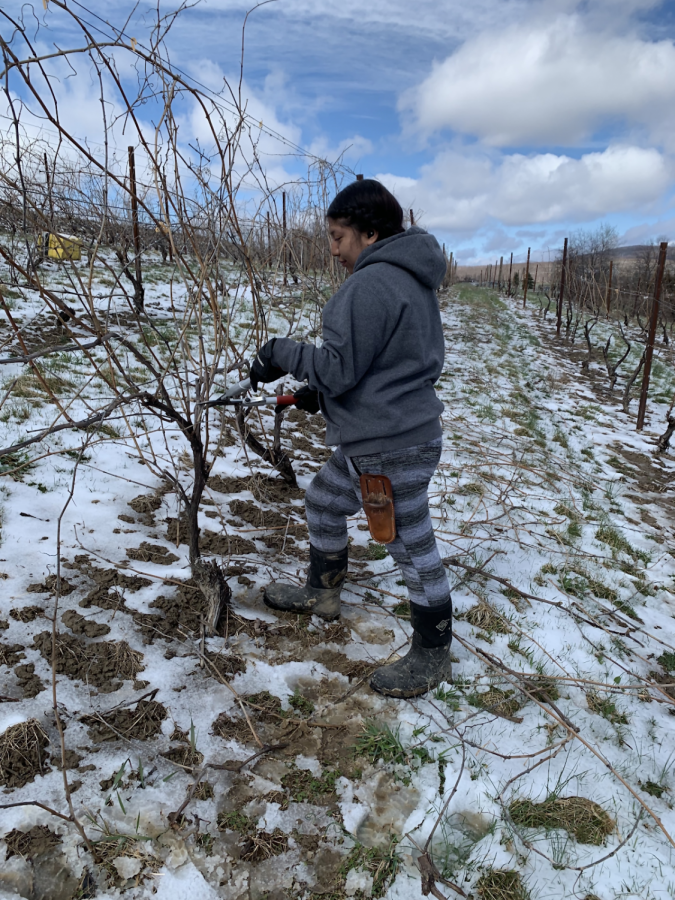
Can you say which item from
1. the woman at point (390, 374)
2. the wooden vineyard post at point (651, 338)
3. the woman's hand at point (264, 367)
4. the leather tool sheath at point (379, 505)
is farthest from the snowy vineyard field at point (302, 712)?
the wooden vineyard post at point (651, 338)

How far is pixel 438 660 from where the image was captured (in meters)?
1.97

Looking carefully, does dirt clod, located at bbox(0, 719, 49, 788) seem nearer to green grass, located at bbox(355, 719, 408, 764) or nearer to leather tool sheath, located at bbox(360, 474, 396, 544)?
green grass, located at bbox(355, 719, 408, 764)

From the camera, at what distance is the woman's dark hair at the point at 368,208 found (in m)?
1.68

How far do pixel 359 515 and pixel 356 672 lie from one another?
54.1 inches

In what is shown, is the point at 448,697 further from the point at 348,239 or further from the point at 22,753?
the point at 348,239

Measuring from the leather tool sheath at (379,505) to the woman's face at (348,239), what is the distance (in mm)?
736

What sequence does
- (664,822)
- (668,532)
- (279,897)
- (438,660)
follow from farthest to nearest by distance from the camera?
(668,532) → (438,660) → (664,822) → (279,897)

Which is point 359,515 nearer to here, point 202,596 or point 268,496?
point 268,496

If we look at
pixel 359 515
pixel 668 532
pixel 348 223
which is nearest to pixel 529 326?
pixel 668 532

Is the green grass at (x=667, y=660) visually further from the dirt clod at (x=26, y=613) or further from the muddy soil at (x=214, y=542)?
the dirt clod at (x=26, y=613)

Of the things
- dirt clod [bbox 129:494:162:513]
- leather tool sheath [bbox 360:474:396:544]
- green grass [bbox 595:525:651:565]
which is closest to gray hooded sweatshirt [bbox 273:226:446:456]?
leather tool sheath [bbox 360:474:396:544]

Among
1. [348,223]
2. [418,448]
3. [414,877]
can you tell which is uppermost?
[348,223]

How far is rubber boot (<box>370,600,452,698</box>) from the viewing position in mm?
1918

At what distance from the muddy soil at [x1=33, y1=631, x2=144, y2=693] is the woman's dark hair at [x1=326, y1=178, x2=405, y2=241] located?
1647mm
